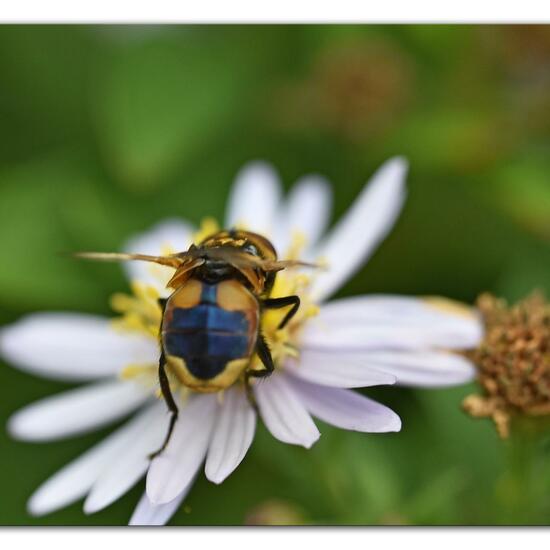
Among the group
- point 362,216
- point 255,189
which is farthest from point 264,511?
point 255,189

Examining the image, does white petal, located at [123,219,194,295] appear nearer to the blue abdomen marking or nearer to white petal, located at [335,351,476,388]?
white petal, located at [335,351,476,388]

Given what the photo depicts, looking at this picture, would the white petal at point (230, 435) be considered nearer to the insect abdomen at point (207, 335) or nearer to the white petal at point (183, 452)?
the white petal at point (183, 452)

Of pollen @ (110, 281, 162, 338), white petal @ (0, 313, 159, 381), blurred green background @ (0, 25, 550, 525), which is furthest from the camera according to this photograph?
blurred green background @ (0, 25, 550, 525)

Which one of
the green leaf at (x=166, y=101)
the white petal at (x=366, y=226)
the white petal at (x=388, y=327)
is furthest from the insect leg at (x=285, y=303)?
the green leaf at (x=166, y=101)

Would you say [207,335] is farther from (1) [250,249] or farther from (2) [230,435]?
(2) [230,435]

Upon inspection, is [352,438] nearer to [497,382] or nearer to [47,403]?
[497,382]

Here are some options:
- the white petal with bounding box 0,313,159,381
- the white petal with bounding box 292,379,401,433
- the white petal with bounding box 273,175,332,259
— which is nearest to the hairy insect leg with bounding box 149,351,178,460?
the white petal with bounding box 292,379,401,433

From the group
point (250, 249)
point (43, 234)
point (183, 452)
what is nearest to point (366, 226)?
point (250, 249)
